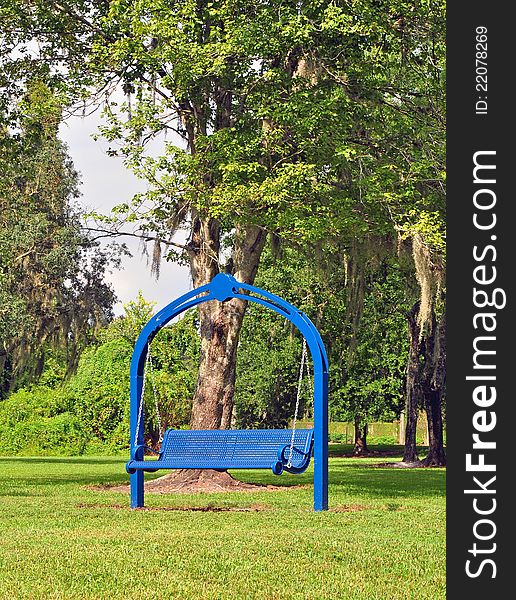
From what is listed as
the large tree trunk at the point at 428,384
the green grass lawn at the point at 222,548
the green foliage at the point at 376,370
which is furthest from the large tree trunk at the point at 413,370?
the green grass lawn at the point at 222,548

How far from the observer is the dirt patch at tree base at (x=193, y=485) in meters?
17.5

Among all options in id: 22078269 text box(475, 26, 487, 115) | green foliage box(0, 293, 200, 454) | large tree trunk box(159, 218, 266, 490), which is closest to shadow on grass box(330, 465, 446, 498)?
large tree trunk box(159, 218, 266, 490)

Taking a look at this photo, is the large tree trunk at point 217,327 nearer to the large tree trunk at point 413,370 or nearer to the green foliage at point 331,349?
the green foliage at point 331,349

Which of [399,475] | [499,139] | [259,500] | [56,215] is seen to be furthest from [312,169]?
[56,215]

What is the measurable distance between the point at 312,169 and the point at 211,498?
4.98m

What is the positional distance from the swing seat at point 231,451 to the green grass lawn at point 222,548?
0.56m

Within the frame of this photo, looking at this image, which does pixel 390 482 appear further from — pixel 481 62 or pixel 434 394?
pixel 481 62

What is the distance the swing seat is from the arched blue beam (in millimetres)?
177

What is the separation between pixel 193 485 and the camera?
17.7 metres

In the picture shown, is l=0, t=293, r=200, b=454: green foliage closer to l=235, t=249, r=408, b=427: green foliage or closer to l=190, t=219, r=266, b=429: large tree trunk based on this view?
l=235, t=249, r=408, b=427: green foliage

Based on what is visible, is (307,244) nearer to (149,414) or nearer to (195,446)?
(195,446)

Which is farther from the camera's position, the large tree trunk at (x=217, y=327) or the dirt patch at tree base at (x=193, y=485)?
the large tree trunk at (x=217, y=327)

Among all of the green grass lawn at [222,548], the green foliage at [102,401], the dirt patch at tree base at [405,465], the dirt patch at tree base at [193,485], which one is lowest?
the green grass lawn at [222,548]

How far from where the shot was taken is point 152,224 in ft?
61.0
